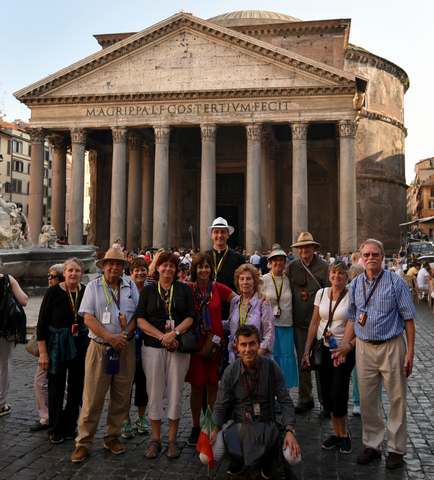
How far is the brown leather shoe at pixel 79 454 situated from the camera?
4.16 meters

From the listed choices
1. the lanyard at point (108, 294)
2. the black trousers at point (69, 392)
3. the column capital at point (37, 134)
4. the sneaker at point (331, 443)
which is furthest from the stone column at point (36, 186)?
the sneaker at point (331, 443)

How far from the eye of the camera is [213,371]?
4.57 metres

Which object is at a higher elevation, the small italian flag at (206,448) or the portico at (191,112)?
the portico at (191,112)

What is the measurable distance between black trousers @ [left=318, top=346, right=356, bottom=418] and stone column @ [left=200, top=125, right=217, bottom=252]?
18.8 meters

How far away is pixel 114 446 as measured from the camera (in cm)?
440

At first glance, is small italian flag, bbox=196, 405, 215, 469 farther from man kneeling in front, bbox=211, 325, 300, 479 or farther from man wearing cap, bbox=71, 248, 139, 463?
man wearing cap, bbox=71, 248, 139, 463

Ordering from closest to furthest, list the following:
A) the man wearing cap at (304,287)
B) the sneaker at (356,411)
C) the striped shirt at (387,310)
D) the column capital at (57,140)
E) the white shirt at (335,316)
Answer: the striped shirt at (387,310) < the white shirt at (335,316) < the man wearing cap at (304,287) < the sneaker at (356,411) < the column capital at (57,140)

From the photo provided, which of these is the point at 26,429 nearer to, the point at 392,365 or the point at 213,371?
the point at 213,371

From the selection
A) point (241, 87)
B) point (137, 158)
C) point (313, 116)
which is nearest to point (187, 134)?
point (137, 158)

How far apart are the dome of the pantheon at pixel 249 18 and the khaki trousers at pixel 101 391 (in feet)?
110

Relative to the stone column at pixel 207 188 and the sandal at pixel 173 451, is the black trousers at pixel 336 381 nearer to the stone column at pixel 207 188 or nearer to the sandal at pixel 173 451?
the sandal at pixel 173 451

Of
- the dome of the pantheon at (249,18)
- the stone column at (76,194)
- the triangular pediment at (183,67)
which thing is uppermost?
the dome of the pantheon at (249,18)

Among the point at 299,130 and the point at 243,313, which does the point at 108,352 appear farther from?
the point at 299,130

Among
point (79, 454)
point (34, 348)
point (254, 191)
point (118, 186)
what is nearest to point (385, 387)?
point (79, 454)
